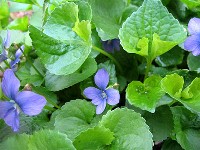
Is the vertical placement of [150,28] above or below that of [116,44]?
above

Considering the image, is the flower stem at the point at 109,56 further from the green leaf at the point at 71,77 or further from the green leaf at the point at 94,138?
the green leaf at the point at 94,138

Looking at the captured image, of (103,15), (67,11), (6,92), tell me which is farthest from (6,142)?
(103,15)

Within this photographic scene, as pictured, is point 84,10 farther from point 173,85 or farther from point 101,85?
point 173,85

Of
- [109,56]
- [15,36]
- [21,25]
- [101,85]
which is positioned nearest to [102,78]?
[101,85]

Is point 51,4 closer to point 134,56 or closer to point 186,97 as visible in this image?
point 134,56

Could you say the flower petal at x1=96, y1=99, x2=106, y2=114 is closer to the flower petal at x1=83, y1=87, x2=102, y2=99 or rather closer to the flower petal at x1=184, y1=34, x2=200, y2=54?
the flower petal at x1=83, y1=87, x2=102, y2=99

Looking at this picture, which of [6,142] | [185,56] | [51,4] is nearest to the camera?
[6,142]

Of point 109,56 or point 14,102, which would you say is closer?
point 14,102

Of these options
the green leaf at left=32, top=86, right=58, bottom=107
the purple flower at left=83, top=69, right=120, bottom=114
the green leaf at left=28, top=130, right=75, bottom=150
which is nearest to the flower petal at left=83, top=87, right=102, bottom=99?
the purple flower at left=83, top=69, right=120, bottom=114
